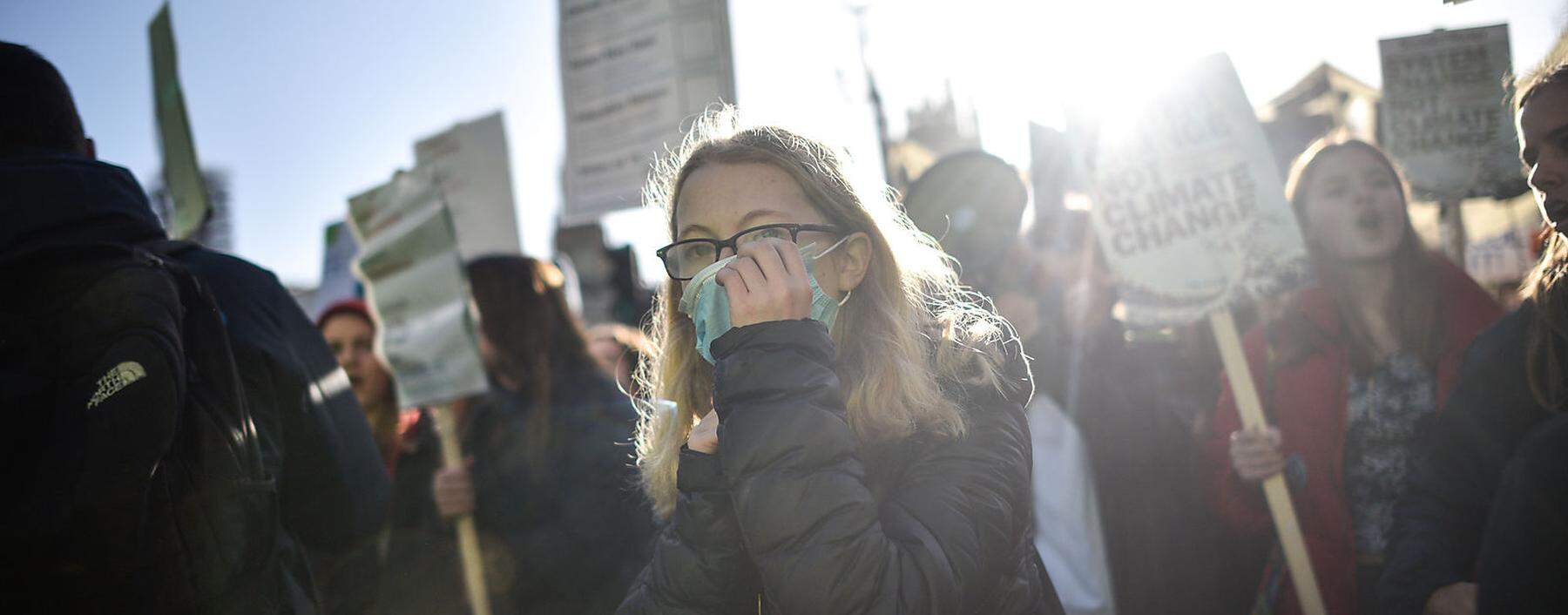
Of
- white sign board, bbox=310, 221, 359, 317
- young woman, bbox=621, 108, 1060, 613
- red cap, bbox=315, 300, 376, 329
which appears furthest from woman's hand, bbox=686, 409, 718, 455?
white sign board, bbox=310, 221, 359, 317

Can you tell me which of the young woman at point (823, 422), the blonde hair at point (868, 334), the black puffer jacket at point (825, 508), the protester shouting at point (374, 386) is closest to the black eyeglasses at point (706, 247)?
the young woman at point (823, 422)

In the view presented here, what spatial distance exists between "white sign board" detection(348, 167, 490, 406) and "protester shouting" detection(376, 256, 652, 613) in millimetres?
201

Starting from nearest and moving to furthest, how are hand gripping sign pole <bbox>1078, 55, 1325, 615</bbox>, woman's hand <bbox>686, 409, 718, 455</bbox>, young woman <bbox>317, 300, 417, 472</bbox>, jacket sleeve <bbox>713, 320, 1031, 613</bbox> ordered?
jacket sleeve <bbox>713, 320, 1031, 613</bbox>, woman's hand <bbox>686, 409, 718, 455</bbox>, hand gripping sign pole <bbox>1078, 55, 1325, 615</bbox>, young woman <bbox>317, 300, 417, 472</bbox>

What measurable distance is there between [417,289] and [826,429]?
7.75ft

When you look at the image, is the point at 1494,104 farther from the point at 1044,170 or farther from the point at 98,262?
the point at 98,262

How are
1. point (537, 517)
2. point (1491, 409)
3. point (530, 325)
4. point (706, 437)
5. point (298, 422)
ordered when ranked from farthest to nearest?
point (530, 325) → point (537, 517) → point (298, 422) → point (1491, 409) → point (706, 437)

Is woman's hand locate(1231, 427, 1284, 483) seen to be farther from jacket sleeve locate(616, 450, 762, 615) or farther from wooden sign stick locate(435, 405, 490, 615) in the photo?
wooden sign stick locate(435, 405, 490, 615)

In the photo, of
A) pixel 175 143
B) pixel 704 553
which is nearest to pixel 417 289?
pixel 175 143

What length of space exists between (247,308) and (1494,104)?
2656mm

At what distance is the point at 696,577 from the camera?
51.8 inches

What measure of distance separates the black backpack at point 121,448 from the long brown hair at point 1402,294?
256 centimetres

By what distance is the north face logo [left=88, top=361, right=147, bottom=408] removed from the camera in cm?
141

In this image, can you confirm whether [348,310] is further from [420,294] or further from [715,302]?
[715,302]

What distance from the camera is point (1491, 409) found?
1.74 metres
